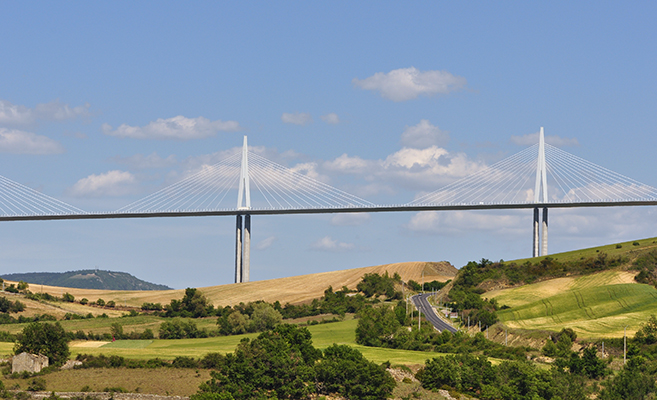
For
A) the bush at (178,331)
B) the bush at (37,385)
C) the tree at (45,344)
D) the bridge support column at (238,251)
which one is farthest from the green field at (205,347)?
the bridge support column at (238,251)

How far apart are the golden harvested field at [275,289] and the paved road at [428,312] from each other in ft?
53.7

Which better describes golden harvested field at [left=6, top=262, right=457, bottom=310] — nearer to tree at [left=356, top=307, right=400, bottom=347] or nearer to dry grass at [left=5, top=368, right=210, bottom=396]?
tree at [left=356, top=307, right=400, bottom=347]

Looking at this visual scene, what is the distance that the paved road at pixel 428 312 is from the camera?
9662 centimetres

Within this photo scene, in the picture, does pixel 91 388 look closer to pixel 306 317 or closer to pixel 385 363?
pixel 385 363

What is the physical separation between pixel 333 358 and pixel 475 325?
33950 mm

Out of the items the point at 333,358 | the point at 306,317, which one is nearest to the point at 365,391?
the point at 333,358

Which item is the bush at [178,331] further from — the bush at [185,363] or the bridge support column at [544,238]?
the bridge support column at [544,238]

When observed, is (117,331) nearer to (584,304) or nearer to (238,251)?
(238,251)

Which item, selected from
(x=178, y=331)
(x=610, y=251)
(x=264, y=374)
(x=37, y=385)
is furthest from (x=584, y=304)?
(x=37, y=385)

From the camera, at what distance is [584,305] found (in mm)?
99188

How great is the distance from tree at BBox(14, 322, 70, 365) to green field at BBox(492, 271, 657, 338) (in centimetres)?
4750

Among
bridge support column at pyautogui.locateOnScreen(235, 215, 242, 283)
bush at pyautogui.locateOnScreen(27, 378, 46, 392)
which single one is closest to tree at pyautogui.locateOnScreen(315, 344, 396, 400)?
bush at pyautogui.locateOnScreen(27, 378, 46, 392)

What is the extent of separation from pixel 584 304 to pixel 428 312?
1942cm

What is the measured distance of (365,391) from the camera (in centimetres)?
6228
